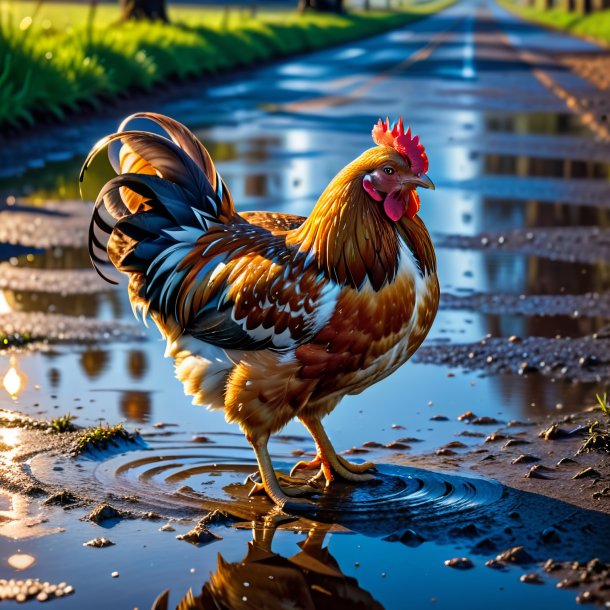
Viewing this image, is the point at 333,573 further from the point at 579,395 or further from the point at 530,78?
the point at 530,78

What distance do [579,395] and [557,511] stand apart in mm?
1909

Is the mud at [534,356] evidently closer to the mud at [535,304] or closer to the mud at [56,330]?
the mud at [535,304]

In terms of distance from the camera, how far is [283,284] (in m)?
5.43

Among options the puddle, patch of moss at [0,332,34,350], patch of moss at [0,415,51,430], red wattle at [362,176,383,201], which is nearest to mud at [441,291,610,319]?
patch of moss at [0,332,34,350]

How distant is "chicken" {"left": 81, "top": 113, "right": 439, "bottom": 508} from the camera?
17.6 ft

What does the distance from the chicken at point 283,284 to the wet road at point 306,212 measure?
0.62 m

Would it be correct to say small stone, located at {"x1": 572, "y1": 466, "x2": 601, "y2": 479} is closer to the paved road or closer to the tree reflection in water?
the paved road

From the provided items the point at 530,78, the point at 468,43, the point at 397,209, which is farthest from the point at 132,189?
the point at 468,43

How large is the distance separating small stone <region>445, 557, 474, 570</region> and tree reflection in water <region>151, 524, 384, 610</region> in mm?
403

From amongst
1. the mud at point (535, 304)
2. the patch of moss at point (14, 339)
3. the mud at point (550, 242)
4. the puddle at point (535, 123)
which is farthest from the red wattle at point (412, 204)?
the puddle at point (535, 123)

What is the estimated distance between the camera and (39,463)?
20.1 ft

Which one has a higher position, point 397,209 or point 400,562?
point 397,209

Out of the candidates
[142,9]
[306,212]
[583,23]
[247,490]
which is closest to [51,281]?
[306,212]

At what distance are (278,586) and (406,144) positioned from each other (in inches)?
76.6
